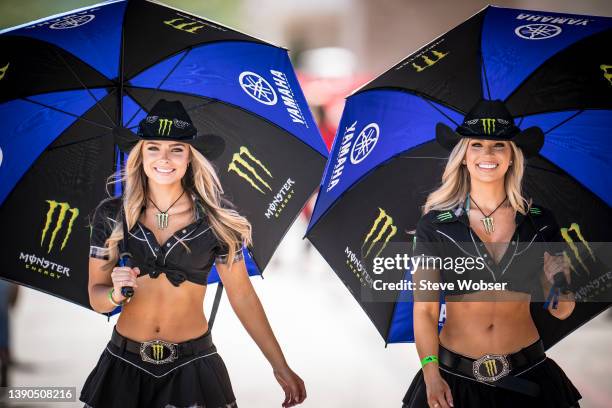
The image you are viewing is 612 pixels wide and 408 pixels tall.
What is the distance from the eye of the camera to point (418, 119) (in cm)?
343

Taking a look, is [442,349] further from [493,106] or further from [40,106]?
[40,106]

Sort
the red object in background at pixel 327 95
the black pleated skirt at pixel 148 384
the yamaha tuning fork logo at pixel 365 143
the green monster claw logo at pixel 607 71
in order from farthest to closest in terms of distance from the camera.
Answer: the red object in background at pixel 327 95 → the yamaha tuning fork logo at pixel 365 143 → the green monster claw logo at pixel 607 71 → the black pleated skirt at pixel 148 384

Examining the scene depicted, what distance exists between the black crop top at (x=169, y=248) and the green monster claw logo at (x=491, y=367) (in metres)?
1.01

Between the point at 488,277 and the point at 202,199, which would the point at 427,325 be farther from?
the point at 202,199

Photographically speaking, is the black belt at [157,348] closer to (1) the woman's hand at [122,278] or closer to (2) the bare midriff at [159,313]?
(2) the bare midriff at [159,313]

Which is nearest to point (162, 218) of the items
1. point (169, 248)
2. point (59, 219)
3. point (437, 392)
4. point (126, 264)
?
point (169, 248)

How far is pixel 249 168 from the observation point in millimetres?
3602

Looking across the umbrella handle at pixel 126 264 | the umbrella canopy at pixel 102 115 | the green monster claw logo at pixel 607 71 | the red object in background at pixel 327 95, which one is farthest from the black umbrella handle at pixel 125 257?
the red object in background at pixel 327 95

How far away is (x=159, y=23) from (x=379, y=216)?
3.77 feet

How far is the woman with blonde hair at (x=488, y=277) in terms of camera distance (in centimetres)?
304

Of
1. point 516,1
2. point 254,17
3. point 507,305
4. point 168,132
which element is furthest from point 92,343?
point 254,17

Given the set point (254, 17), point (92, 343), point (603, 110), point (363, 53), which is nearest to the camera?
point (603, 110)

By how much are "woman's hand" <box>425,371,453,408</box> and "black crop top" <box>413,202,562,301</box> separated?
307 millimetres

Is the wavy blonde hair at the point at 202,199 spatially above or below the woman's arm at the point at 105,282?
above
